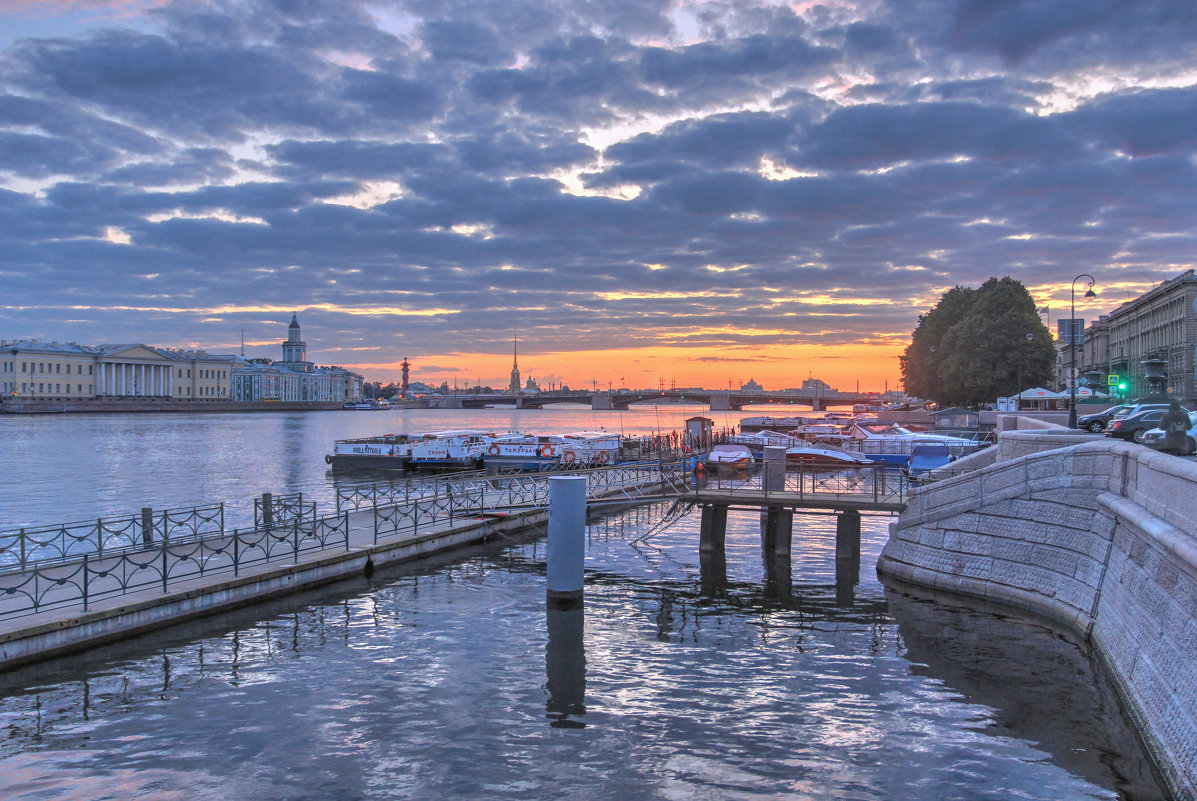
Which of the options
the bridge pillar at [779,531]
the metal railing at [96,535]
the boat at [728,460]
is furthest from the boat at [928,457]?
the metal railing at [96,535]

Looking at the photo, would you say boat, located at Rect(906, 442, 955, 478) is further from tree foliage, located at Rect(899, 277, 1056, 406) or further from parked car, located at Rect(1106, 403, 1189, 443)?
tree foliage, located at Rect(899, 277, 1056, 406)

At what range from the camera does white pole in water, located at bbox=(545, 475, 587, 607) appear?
74.6 feet

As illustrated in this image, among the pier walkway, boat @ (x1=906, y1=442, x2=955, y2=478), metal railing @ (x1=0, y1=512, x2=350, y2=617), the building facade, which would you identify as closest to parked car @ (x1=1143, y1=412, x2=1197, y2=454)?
boat @ (x1=906, y1=442, x2=955, y2=478)

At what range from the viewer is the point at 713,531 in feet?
102

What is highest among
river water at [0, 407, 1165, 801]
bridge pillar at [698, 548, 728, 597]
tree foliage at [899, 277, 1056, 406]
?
tree foliage at [899, 277, 1056, 406]

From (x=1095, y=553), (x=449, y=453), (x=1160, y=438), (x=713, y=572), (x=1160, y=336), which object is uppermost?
(x=1160, y=336)

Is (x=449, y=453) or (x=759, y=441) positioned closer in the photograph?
(x=449, y=453)

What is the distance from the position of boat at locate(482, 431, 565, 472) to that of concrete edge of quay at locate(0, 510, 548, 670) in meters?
33.7

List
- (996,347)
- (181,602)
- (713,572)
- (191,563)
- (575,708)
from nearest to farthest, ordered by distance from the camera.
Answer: (575,708), (181,602), (191,563), (713,572), (996,347)

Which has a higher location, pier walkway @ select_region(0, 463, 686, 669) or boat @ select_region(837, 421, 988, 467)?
boat @ select_region(837, 421, 988, 467)

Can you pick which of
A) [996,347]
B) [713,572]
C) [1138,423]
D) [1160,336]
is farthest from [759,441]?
[1160,336]

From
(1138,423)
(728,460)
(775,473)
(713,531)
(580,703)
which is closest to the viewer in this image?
(580,703)

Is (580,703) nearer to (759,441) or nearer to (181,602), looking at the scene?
(181,602)

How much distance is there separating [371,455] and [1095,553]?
60.2 metres
